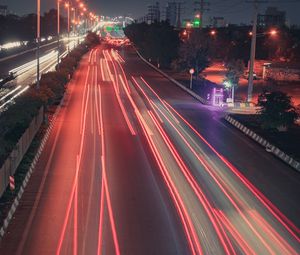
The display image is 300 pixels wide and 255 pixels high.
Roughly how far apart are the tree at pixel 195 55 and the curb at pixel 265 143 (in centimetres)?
2967

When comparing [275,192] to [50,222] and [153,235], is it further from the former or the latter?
[50,222]

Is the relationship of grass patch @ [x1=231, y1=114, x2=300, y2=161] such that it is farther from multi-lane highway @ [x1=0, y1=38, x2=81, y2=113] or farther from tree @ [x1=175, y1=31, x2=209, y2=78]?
tree @ [x1=175, y1=31, x2=209, y2=78]

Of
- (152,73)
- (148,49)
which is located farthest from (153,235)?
(148,49)

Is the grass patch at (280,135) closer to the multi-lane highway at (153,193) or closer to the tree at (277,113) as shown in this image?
the tree at (277,113)

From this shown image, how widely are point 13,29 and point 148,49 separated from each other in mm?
71575

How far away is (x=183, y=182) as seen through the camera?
83.2 ft

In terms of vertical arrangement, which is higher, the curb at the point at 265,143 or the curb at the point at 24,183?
the curb at the point at 24,183

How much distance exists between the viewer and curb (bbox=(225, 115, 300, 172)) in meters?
29.4

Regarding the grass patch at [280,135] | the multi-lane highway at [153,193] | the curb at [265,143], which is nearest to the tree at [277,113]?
the grass patch at [280,135]

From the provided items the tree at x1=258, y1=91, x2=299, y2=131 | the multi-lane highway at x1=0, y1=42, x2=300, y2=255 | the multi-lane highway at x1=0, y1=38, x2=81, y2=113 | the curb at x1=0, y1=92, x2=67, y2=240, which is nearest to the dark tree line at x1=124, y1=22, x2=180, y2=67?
the multi-lane highway at x1=0, y1=38, x2=81, y2=113

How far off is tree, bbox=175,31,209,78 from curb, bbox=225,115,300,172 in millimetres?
29672

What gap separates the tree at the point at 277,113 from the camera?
3884 centimetres

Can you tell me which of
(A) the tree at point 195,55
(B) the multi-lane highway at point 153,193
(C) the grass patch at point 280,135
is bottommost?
(C) the grass patch at point 280,135

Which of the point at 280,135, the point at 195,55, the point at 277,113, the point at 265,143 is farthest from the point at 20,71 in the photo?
the point at 265,143
